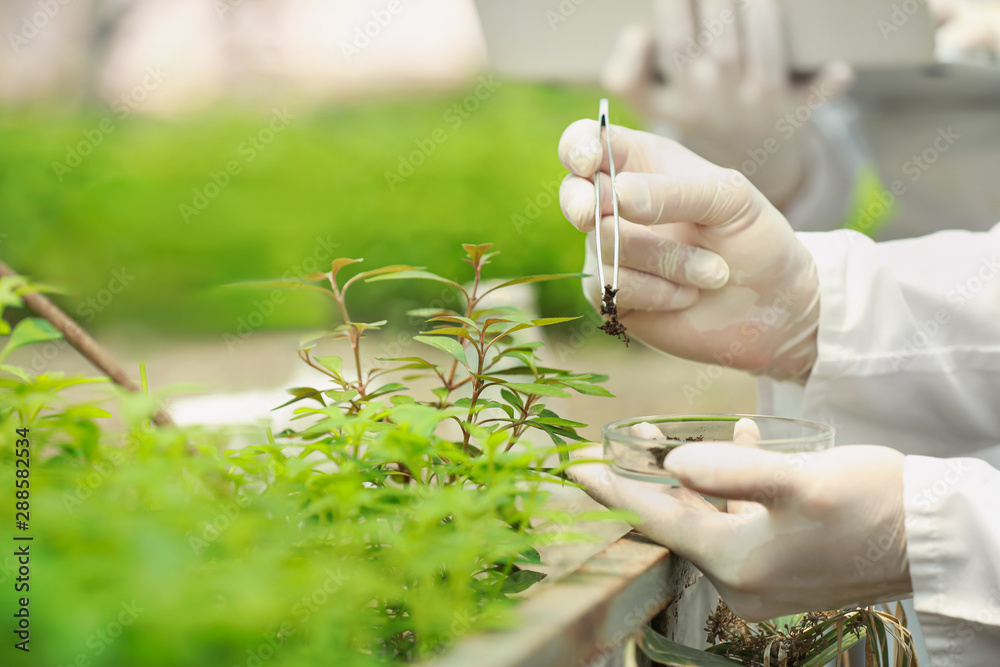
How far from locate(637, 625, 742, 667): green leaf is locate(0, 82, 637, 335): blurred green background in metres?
2.46

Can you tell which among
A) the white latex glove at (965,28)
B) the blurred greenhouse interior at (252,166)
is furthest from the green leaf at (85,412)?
the blurred greenhouse interior at (252,166)

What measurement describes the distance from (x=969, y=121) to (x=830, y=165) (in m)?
0.45

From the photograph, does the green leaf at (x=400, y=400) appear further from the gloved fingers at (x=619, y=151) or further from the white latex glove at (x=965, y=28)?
the white latex glove at (x=965, y=28)

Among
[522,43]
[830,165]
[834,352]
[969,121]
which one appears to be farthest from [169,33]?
[834,352]

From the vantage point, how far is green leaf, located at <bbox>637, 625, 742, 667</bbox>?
0.38 meters

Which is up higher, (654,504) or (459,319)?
(459,319)

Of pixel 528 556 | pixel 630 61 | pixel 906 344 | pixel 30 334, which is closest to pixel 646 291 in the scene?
pixel 906 344

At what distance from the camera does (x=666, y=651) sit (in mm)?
383

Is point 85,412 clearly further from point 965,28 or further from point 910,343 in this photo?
point 965,28

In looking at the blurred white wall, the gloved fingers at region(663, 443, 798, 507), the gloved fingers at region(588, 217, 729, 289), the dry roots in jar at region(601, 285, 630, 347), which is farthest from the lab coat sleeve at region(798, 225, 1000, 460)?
the blurred white wall

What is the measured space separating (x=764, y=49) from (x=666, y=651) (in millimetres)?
1345

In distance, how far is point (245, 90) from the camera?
3.62m

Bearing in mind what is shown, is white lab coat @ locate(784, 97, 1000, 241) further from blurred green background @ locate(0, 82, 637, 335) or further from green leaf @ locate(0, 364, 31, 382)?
green leaf @ locate(0, 364, 31, 382)

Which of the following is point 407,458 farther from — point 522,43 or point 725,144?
point 725,144
